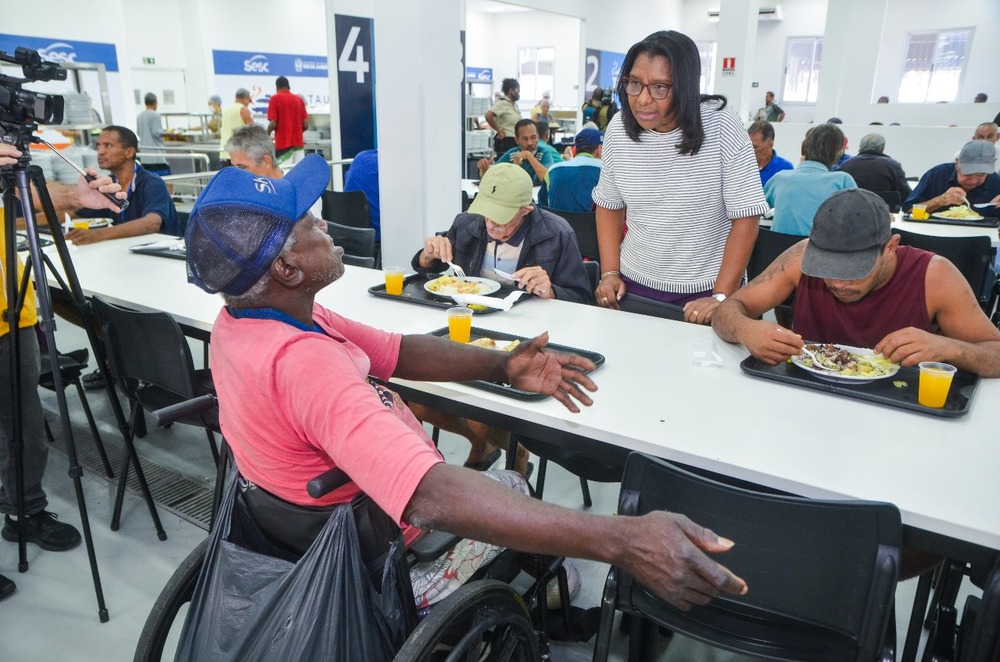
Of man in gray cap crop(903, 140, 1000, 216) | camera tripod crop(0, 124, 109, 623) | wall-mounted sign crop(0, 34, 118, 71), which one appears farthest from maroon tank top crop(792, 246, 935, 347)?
wall-mounted sign crop(0, 34, 118, 71)

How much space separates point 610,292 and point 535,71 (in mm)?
18486

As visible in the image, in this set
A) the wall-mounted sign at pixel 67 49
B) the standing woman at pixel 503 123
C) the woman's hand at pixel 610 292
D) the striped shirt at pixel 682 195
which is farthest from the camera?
the wall-mounted sign at pixel 67 49

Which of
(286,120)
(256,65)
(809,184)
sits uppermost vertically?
(256,65)

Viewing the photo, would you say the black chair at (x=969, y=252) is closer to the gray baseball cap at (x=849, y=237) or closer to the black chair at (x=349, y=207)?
the gray baseball cap at (x=849, y=237)

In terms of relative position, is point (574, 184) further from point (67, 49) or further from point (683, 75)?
point (67, 49)

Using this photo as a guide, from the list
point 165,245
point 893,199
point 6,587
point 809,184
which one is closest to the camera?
point 6,587

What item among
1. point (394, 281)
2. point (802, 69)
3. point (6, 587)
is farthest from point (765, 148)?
point (802, 69)

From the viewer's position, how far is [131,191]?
3686mm

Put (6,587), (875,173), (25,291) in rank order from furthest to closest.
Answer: (875,173)
(6,587)
(25,291)

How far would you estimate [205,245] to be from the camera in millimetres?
1123

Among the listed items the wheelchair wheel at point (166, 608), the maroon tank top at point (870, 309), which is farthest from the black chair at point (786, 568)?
the maroon tank top at point (870, 309)

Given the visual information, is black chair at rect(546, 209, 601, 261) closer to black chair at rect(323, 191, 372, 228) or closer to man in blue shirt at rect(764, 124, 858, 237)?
man in blue shirt at rect(764, 124, 858, 237)

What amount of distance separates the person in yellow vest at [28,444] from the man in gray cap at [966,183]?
480 cm

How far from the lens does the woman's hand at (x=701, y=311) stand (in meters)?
2.24
